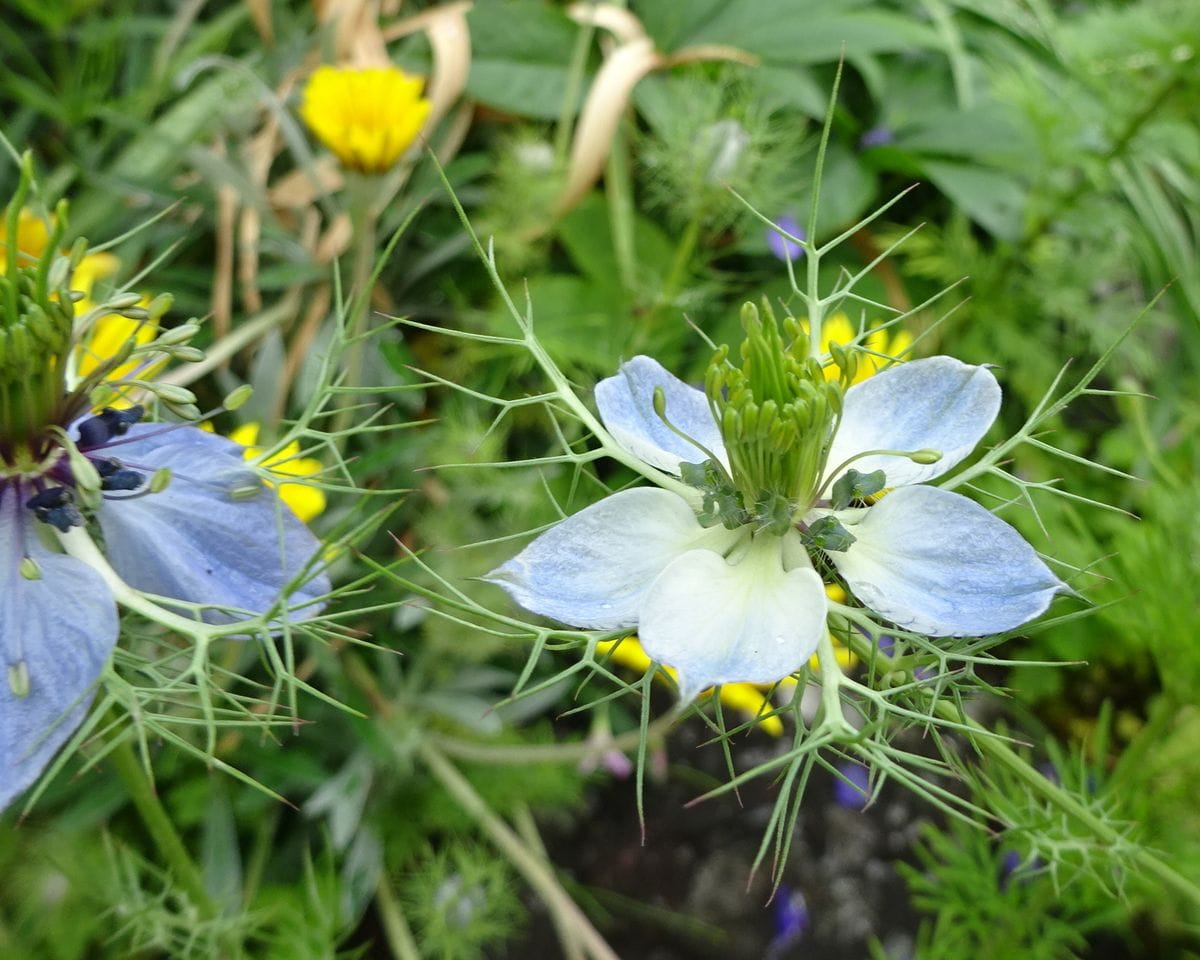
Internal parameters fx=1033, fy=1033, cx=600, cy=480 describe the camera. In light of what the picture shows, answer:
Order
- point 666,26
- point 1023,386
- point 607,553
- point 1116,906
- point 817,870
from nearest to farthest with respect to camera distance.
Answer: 1. point 607,553
2. point 1116,906
3. point 817,870
4. point 1023,386
5. point 666,26

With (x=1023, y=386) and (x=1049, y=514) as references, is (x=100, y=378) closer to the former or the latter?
(x=1049, y=514)

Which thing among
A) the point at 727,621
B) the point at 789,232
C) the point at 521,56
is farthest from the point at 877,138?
the point at 727,621

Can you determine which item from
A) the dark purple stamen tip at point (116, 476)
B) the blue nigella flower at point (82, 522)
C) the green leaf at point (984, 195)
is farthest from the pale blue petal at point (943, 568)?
the green leaf at point (984, 195)

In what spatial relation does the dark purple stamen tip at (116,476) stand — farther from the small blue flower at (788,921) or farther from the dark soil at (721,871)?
the small blue flower at (788,921)

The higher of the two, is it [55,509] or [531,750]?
[55,509]

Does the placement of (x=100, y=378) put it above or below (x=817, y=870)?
above

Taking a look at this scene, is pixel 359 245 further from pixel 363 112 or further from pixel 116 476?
pixel 116 476

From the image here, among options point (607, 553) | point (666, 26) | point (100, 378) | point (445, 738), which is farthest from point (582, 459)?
point (666, 26)
